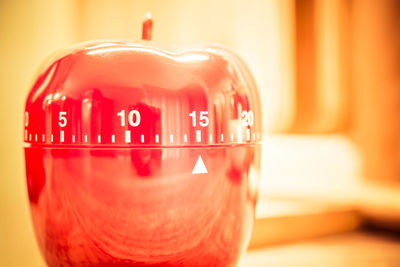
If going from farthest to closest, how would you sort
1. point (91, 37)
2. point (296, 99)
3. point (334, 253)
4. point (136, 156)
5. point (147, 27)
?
point (296, 99) < point (91, 37) < point (334, 253) < point (147, 27) < point (136, 156)

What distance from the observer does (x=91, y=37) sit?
938mm

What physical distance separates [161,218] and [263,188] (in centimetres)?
82

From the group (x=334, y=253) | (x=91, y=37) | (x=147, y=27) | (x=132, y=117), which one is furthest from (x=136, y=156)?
(x=91, y=37)

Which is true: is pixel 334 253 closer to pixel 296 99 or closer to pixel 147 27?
pixel 147 27

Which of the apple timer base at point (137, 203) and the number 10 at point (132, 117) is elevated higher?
the number 10 at point (132, 117)

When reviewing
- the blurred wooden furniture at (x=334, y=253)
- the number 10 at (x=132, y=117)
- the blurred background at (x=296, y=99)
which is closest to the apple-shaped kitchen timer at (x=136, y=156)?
the number 10 at (x=132, y=117)

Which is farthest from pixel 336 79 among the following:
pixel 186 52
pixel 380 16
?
pixel 186 52

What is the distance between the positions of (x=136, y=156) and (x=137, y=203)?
4cm

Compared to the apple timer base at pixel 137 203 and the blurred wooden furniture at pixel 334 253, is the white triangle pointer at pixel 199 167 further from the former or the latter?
the blurred wooden furniture at pixel 334 253

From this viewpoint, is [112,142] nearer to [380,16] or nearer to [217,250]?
[217,250]

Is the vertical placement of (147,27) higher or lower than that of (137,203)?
higher

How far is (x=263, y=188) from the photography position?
45.8 inches

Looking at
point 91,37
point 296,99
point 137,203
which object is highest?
point 91,37

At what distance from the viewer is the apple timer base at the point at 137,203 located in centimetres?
36
